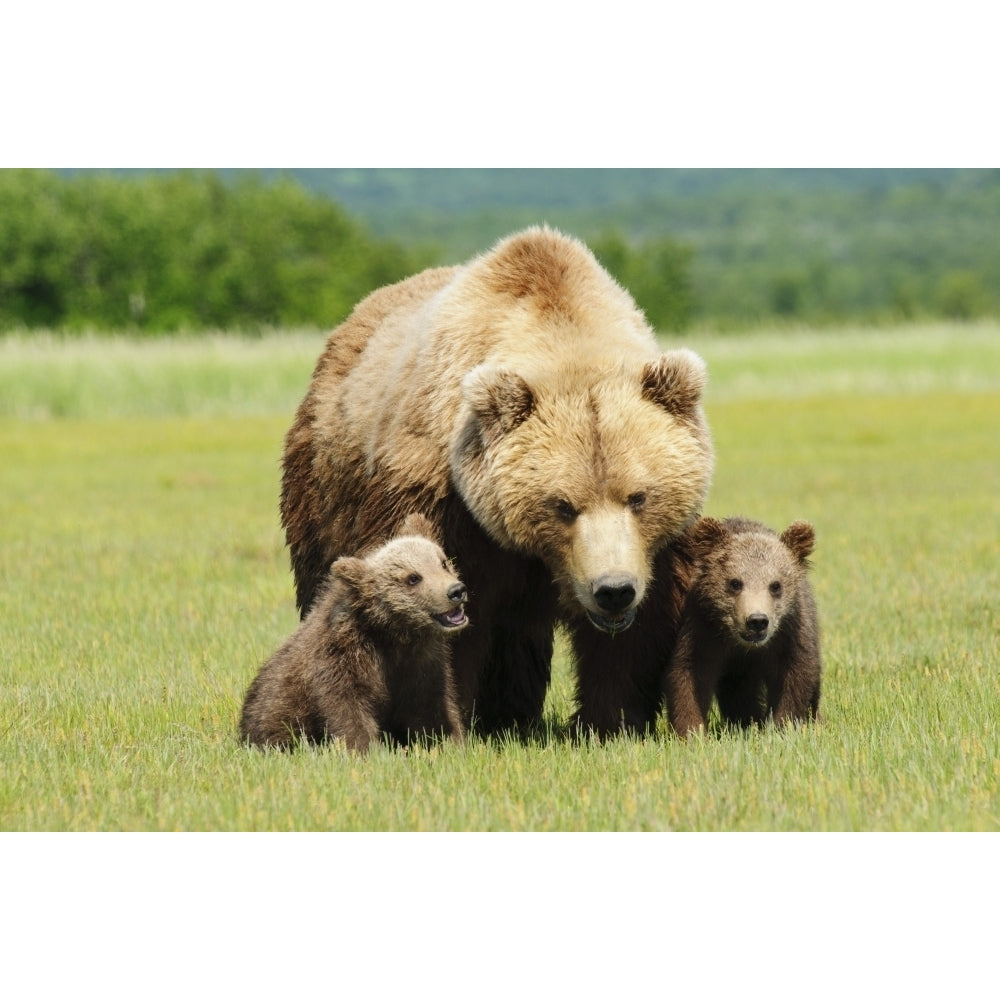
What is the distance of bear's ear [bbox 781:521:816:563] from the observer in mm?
7301

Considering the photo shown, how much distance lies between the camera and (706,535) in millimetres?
7191

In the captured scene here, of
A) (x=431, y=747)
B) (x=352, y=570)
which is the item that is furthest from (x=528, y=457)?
(x=431, y=747)

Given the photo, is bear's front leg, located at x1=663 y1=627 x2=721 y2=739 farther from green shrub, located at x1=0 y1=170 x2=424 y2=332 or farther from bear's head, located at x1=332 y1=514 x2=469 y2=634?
green shrub, located at x1=0 y1=170 x2=424 y2=332

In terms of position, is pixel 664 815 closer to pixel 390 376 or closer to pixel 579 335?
pixel 579 335

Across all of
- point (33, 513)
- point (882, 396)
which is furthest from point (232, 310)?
point (33, 513)

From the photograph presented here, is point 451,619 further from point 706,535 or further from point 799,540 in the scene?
point 799,540

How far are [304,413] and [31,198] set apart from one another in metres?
26.6

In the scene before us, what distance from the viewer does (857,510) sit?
1653cm

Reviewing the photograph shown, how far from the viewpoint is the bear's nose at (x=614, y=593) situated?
6.04m

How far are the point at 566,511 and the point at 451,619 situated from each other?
680 mm

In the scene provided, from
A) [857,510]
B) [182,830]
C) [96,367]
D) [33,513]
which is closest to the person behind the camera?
[182,830]

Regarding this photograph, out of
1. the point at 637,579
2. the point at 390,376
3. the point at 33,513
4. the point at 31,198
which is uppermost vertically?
the point at 31,198

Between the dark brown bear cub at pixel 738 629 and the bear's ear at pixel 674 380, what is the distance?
2.61 ft

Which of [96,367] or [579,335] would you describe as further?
[96,367]
